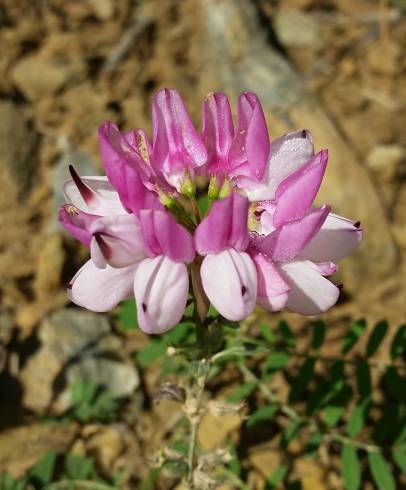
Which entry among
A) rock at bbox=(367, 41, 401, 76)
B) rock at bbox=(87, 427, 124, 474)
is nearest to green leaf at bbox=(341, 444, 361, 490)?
rock at bbox=(87, 427, 124, 474)

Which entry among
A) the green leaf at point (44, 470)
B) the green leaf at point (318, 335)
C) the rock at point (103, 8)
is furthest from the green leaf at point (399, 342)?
the rock at point (103, 8)

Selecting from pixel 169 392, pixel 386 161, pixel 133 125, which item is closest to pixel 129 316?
pixel 169 392

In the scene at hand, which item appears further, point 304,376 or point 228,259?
point 304,376

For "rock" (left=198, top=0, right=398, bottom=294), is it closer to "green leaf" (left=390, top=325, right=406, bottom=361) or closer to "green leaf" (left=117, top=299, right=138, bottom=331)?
"green leaf" (left=390, top=325, right=406, bottom=361)

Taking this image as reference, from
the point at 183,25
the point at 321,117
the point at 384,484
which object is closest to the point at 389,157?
the point at 321,117

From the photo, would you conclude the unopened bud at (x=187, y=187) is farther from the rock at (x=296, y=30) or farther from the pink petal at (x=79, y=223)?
the rock at (x=296, y=30)

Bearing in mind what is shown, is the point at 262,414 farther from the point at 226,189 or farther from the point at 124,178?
the point at 124,178
